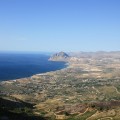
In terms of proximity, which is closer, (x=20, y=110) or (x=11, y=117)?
(x=11, y=117)

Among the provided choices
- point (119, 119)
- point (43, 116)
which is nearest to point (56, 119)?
point (43, 116)

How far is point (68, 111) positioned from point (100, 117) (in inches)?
1171

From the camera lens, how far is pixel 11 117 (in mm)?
168500

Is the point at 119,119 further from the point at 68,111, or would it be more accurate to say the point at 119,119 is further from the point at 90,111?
the point at 68,111

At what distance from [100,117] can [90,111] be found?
16922mm

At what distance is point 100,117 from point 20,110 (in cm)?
5673

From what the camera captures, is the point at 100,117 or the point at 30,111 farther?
the point at 30,111

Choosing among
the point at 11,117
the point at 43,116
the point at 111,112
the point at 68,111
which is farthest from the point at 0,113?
the point at 111,112

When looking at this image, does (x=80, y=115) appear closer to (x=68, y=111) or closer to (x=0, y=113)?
(x=68, y=111)

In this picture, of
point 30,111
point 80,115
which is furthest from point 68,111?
point 30,111

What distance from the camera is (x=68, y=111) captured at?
19750 centimetres

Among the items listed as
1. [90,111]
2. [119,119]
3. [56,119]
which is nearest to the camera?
[119,119]

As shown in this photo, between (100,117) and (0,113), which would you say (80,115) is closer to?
(100,117)

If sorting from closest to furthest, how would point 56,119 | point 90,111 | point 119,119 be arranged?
1. point 119,119
2. point 56,119
3. point 90,111
